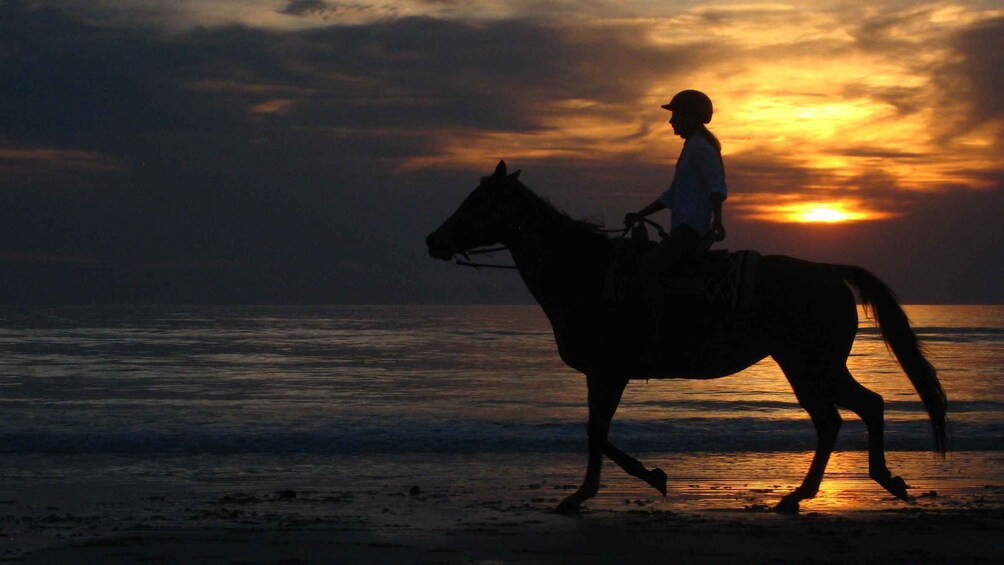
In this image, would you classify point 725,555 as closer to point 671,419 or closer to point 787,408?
point 671,419

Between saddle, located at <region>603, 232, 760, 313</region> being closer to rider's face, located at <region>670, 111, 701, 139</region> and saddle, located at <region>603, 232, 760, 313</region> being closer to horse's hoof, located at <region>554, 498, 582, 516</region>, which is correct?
rider's face, located at <region>670, 111, 701, 139</region>

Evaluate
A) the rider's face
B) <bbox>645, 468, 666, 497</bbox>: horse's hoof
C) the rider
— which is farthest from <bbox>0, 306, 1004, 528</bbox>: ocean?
the rider's face

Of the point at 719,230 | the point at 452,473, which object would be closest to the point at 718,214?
the point at 719,230

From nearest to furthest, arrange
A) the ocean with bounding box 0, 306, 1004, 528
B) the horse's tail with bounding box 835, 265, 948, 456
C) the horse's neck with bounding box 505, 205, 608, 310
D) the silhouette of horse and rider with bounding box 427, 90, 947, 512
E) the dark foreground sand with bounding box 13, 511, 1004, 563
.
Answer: the dark foreground sand with bounding box 13, 511, 1004, 563 → the silhouette of horse and rider with bounding box 427, 90, 947, 512 → the horse's neck with bounding box 505, 205, 608, 310 → the horse's tail with bounding box 835, 265, 948, 456 → the ocean with bounding box 0, 306, 1004, 528

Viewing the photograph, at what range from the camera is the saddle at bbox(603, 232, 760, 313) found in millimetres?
7344

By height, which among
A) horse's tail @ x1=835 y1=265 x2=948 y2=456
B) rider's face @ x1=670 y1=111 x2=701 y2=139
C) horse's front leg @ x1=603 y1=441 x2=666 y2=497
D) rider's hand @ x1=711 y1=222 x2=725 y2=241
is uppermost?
rider's face @ x1=670 y1=111 x2=701 y2=139

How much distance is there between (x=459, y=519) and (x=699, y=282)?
2360 mm

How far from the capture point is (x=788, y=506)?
24.0 ft

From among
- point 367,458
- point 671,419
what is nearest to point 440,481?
point 367,458

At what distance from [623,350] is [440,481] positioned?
290cm

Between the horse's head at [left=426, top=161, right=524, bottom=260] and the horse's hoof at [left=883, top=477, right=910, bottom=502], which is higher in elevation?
the horse's head at [left=426, top=161, right=524, bottom=260]

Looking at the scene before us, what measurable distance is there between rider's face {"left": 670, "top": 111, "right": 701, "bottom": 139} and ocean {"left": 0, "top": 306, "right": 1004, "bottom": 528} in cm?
227

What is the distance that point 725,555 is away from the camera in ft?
19.0

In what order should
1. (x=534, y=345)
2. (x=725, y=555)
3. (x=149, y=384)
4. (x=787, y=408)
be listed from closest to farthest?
1. (x=725, y=555)
2. (x=787, y=408)
3. (x=149, y=384)
4. (x=534, y=345)
